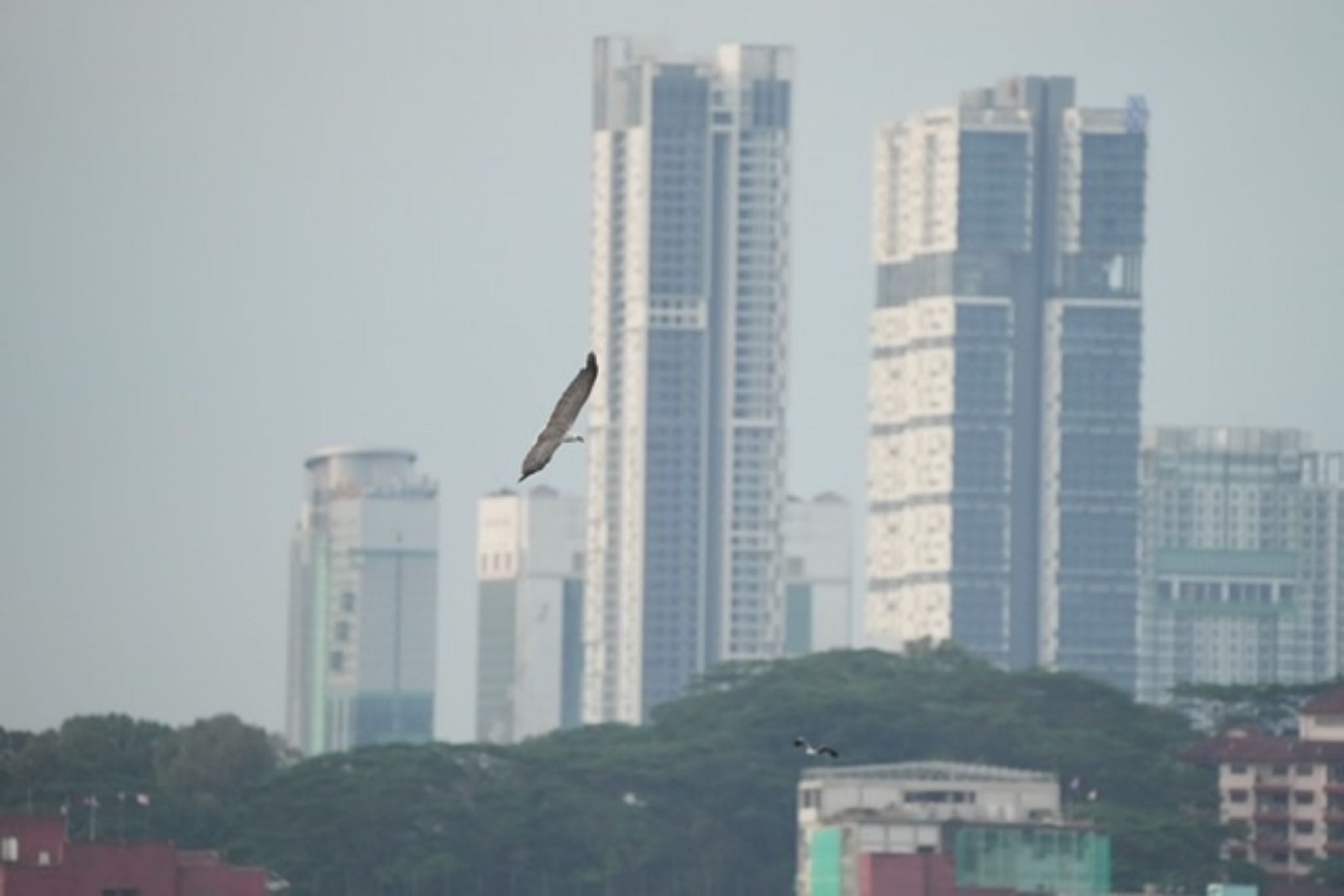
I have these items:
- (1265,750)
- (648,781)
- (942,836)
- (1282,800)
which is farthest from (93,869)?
(1265,750)

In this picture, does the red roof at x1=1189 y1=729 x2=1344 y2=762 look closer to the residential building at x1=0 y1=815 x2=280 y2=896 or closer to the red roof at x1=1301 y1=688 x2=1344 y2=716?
the red roof at x1=1301 y1=688 x2=1344 y2=716

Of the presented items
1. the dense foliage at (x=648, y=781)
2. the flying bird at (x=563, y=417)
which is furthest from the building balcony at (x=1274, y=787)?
the flying bird at (x=563, y=417)

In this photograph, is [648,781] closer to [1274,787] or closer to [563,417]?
[1274,787]

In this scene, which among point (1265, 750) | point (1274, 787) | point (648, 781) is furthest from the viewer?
point (648, 781)

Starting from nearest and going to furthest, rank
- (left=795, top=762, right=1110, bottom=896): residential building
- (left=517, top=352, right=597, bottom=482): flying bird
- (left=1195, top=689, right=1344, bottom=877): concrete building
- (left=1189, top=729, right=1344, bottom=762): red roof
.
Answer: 1. (left=517, top=352, right=597, bottom=482): flying bird
2. (left=795, top=762, right=1110, bottom=896): residential building
3. (left=1195, top=689, right=1344, bottom=877): concrete building
4. (left=1189, top=729, right=1344, bottom=762): red roof

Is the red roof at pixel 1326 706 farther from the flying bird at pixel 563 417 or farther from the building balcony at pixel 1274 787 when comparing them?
the flying bird at pixel 563 417

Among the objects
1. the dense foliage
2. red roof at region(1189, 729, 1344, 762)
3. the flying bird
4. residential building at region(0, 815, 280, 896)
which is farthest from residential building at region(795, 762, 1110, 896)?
the flying bird

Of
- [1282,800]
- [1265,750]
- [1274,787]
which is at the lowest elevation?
[1282,800]
